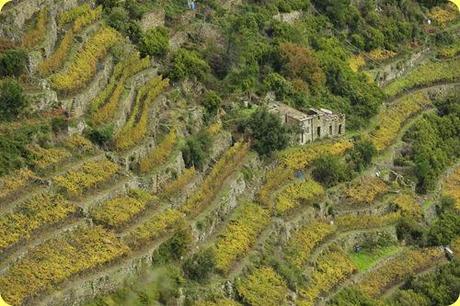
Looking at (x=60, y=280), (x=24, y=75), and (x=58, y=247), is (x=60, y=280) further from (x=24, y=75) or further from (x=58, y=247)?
(x=24, y=75)

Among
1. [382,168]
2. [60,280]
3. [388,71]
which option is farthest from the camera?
[388,71]

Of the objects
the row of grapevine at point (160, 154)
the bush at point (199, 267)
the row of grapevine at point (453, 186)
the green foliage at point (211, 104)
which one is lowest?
the row of grapevine at point (453, 186)

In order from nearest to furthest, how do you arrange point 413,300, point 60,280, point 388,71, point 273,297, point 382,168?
1. point 60,280
2. point 273,297
3. point 413,300
4. point 382,168
5. point 388,71

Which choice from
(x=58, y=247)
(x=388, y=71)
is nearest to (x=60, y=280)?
(x=58, y=247)

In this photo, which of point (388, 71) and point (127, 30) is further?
point (388, 71)

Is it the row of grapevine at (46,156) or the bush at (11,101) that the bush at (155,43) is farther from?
the row of grapevine at (46,156)

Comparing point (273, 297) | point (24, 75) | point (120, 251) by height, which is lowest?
point (273, 297)

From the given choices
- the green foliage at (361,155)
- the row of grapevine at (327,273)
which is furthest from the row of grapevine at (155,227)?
the green foliage at (361,155)

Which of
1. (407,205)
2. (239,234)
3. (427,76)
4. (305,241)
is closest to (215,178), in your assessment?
(239,234)
